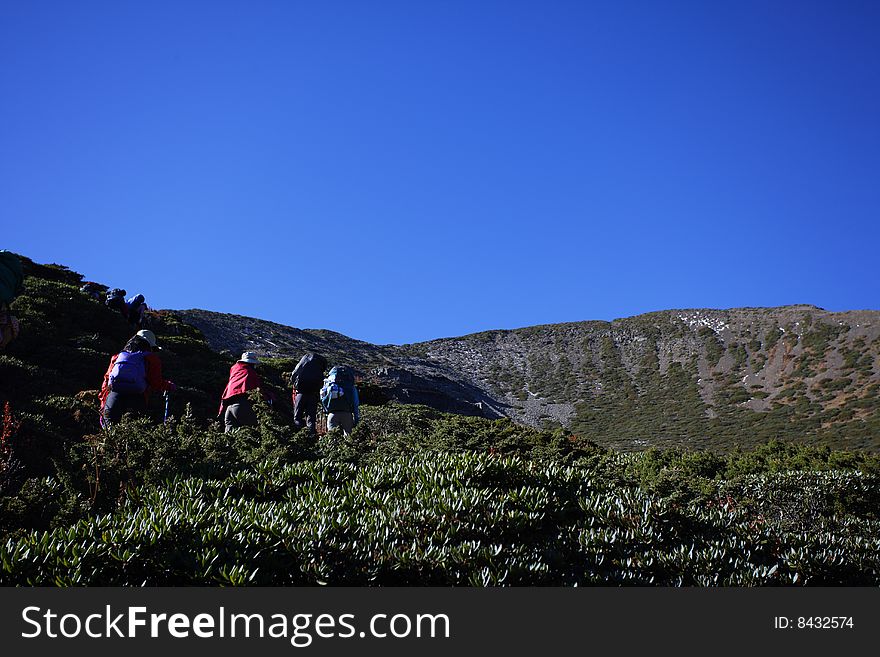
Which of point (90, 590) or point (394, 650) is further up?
point (90, 590)

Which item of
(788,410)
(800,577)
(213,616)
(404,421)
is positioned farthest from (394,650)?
(788,410)

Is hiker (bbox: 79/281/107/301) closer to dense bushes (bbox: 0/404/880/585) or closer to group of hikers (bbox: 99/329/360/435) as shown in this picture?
group of hikers (bbox: 99/329/360/435)

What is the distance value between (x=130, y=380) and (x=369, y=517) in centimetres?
485

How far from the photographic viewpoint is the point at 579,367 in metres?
60.0

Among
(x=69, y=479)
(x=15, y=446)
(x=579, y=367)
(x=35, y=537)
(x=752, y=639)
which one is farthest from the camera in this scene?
(x=579, y=367)

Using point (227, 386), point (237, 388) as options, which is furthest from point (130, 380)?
point (227, 386)

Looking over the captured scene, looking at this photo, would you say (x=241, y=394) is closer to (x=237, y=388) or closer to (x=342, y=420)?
(x=237, y=388)

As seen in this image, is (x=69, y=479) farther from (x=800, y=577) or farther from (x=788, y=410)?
(x=788, y=410)

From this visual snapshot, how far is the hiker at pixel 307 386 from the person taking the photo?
10273 mm

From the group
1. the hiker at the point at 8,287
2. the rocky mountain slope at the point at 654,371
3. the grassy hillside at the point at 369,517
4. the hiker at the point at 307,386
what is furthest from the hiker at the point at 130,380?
the rocky mountain slope at the point at 654,371

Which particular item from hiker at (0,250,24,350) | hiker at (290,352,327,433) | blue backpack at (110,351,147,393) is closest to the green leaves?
hiker at (0,250,24,350)

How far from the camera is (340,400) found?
10125 mm

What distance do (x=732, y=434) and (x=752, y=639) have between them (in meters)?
36.0

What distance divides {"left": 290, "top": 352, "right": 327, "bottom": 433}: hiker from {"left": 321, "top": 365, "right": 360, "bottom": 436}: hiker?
0.72ft
